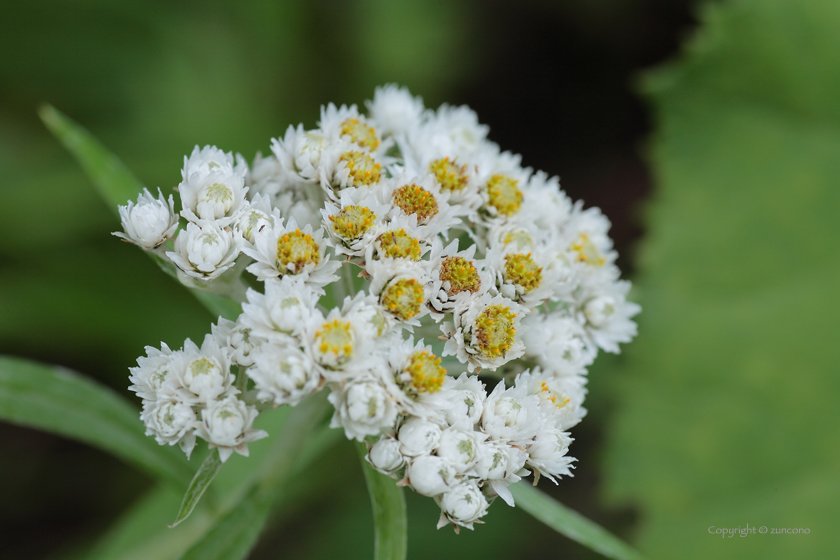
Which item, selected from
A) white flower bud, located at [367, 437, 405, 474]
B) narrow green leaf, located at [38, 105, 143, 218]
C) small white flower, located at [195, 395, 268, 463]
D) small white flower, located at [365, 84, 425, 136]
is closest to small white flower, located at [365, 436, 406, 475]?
white flower bud, located at [367, 437, 405, 474]

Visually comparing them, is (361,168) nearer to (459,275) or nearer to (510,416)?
(459,275)

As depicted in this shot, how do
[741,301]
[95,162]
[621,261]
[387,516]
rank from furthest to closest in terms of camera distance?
1. [621,261]
2. [741,301]
3. [95,162]
4. [387,516]

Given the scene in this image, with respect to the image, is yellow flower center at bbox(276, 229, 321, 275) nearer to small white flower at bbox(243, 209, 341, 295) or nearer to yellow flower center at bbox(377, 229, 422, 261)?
small white flower at bbox(243, 209, 341, 295)

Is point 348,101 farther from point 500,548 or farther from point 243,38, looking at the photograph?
point 500,548

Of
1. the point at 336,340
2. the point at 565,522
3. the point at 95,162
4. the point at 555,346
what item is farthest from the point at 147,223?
the point at 565,522

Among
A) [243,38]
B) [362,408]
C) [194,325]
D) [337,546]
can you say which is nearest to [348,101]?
[243,38]
